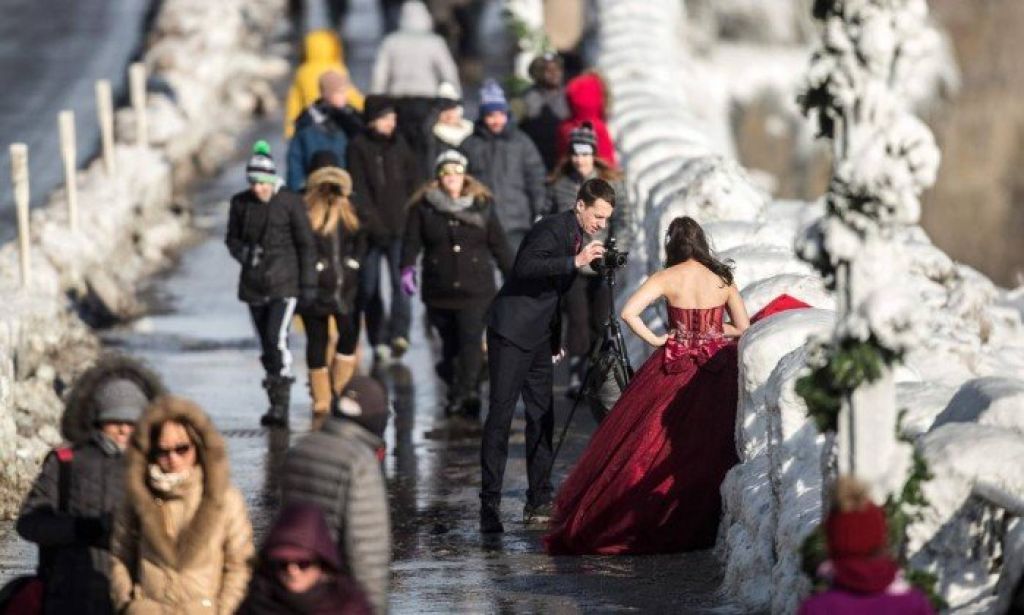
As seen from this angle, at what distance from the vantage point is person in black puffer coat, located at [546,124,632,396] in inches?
641

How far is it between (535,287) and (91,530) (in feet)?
15.4

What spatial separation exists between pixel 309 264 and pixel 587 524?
426cm

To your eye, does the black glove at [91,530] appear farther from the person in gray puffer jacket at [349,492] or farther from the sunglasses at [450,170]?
the sunglasses at [450,170]

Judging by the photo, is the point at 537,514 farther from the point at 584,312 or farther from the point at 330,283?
the point at 584,312

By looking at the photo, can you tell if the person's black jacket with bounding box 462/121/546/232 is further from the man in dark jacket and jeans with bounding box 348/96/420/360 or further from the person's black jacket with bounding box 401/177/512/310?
the person's black jacket with bounding box 401/177/512/310

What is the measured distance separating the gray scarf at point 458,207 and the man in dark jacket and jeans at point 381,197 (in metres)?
1.91

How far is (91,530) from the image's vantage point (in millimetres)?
8789

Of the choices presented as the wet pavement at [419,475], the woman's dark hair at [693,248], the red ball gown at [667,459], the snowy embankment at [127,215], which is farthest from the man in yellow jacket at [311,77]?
the red ball gown at [667,459]

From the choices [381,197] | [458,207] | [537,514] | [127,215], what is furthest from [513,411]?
[127,215]

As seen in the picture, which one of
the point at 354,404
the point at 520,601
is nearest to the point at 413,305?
the point at 520,601

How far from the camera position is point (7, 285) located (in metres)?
18.1

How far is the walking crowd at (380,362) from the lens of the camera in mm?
8375

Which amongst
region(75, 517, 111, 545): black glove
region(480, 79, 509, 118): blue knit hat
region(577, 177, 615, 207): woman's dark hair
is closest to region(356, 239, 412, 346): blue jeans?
region(480, 79, 509, 118): blue knit hat

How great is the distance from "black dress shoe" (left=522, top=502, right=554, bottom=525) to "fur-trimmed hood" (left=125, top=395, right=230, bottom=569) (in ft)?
16.0
